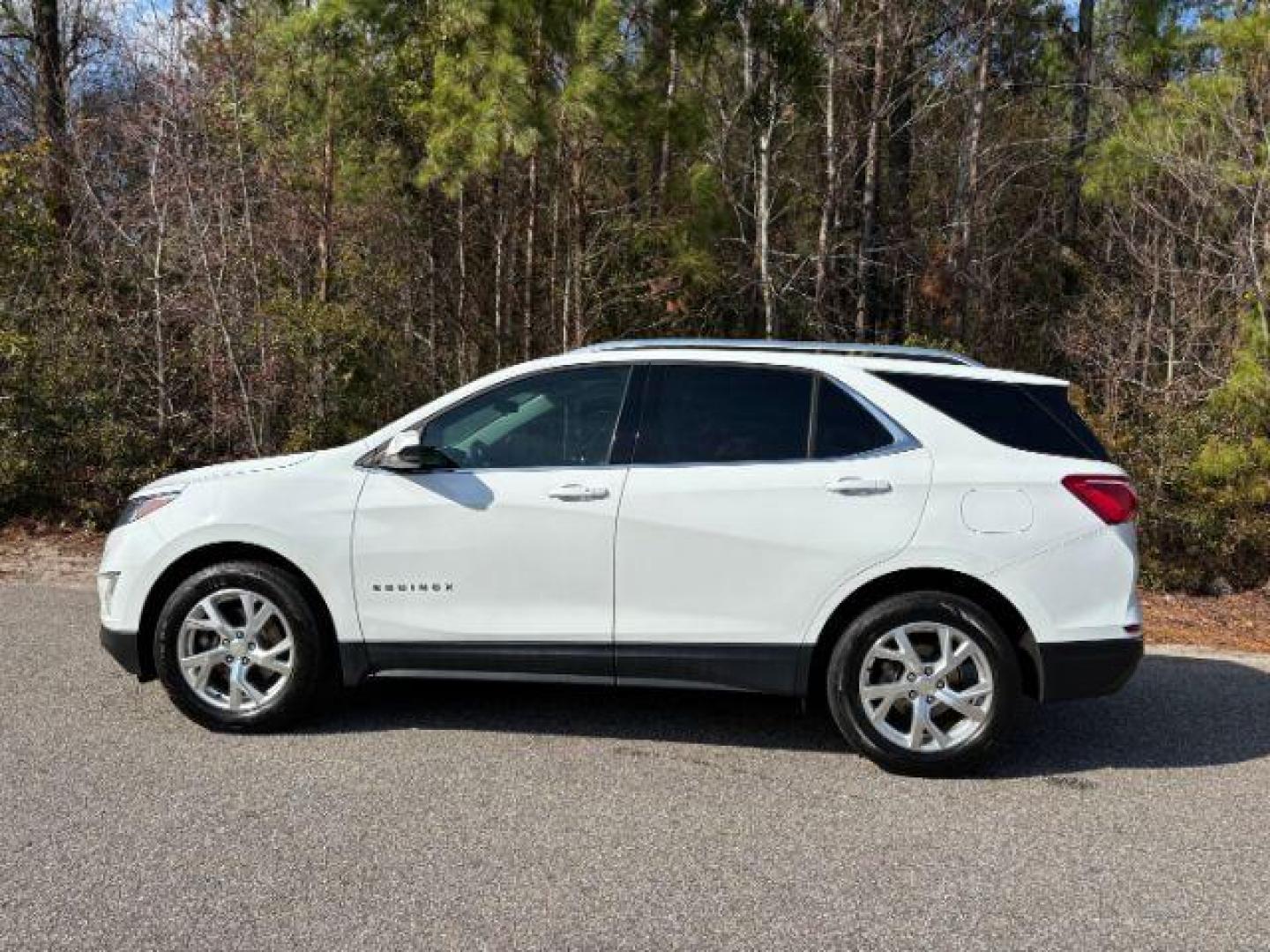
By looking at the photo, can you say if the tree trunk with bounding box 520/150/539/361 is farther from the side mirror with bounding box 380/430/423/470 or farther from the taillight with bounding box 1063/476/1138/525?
the taillight with bounding box 1063/476/1138/525

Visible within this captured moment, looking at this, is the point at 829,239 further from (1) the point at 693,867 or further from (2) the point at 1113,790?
(1) the point at 693,867

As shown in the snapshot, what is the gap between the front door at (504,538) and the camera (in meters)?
4.98

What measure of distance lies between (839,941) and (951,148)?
16.0 meters

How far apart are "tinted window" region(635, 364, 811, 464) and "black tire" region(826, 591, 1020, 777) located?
2.55 ft

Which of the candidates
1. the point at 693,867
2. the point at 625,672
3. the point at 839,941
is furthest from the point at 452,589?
the point at 839,941

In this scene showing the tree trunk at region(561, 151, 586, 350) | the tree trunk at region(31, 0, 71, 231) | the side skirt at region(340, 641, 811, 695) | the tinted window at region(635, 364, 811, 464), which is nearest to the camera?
the side skirt at region(340, 641, 811, 695)

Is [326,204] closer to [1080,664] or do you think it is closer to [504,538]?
[504,538]

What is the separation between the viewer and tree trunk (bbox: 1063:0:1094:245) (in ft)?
56.9

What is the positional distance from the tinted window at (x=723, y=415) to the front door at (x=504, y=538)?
0.60 feet

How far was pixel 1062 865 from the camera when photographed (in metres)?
4.05

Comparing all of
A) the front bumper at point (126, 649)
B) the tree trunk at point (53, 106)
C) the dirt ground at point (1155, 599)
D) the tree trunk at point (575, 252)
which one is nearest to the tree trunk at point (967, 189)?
the tree trunk at point (575, 252)

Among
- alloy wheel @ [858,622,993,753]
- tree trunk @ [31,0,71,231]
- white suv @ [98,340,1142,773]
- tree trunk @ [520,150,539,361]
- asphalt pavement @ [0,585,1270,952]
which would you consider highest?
tree trunk @ [31,0,71,231]

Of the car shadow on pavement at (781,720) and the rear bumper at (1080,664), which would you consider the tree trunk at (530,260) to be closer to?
the car shadow on pavement at (781,720)

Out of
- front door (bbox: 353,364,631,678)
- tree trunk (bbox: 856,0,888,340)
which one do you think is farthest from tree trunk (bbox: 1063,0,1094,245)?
front door (bbox: 353,364,631,678)
